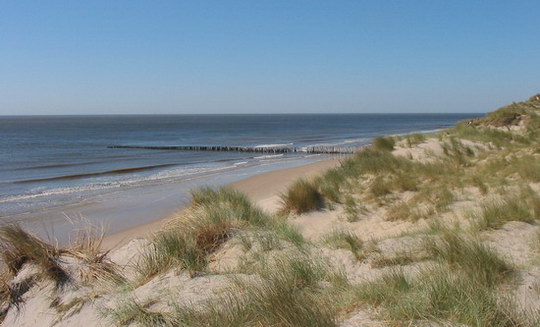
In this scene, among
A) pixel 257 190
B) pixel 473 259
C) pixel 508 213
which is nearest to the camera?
pixel 473 259

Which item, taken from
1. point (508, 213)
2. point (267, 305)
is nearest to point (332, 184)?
point (508, 213)

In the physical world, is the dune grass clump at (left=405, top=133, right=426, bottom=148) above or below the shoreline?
above

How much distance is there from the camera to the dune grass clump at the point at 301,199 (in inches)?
362

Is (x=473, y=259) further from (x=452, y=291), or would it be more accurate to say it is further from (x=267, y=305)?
(x=267, y=305)

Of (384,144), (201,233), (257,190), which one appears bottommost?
(257,190)

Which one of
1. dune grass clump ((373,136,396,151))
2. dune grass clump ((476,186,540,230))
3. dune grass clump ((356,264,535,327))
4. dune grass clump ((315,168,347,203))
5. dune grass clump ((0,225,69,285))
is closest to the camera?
dune grass clump ((356,264,535,327))

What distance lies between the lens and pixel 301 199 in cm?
925

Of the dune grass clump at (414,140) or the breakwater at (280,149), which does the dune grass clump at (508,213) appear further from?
the breakwater at (280,149)

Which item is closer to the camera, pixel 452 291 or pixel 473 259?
pixel 452 291

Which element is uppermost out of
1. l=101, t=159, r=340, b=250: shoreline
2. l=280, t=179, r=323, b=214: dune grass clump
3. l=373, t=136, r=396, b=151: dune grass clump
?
l=373, t=136, r=396, b=151: dune grass clump

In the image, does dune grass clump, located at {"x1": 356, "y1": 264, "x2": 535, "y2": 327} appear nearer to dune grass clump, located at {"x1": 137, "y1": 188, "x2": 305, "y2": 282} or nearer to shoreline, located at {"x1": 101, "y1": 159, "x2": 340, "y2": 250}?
dune grass clump, located at {"x1": 137, "y1": 188, "x2": 305, "y2": 282}

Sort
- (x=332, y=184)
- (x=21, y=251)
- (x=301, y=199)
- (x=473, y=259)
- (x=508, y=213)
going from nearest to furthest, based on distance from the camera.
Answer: (x=473, y=259) → (x=21, y=251) → (x=508, y=213) → (x=301, y=199) → (x=332, y=184)

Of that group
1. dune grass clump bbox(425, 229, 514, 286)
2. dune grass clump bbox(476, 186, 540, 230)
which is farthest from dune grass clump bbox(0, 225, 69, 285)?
dune grass clump bbox(476, 186, 540, 230)

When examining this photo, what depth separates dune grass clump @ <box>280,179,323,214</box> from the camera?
9188 millimetres
